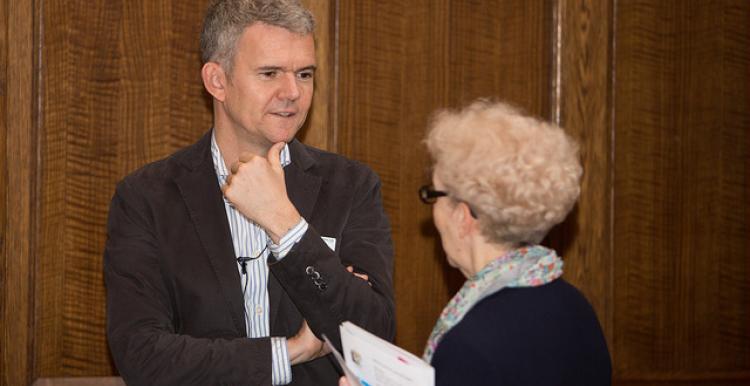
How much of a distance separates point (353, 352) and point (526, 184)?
0.48 m

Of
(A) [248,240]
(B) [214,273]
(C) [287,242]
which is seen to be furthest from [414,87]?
(C) [287,242]

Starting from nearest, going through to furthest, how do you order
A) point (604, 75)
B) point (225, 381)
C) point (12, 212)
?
point (225, 381), point (12, 212), point (604, 75)

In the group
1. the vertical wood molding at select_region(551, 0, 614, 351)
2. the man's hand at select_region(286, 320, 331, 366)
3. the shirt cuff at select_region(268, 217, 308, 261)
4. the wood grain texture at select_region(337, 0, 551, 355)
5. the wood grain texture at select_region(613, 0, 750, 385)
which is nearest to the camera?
the shirt cuff at select_region(268, 217, 308, 261)

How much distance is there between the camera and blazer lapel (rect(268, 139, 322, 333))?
247 cm

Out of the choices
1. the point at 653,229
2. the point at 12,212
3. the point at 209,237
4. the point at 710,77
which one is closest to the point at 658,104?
the point at 710,77

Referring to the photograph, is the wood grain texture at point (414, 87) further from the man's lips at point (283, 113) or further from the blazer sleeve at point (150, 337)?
the blazer sleeve at point (150, 337)

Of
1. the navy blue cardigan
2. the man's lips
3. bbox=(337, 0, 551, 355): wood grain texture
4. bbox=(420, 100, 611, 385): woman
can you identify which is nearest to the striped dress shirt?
the man's lips

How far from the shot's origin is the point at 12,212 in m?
3.44

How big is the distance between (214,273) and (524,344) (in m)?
1.05

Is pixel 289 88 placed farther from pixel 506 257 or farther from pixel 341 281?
pixel 506 257

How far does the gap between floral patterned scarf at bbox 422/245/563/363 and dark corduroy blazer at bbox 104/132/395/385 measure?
1.73 ft

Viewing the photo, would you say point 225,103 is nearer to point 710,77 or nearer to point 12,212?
point 12,212

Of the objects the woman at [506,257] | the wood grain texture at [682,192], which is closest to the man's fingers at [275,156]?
the woman at [506,257]

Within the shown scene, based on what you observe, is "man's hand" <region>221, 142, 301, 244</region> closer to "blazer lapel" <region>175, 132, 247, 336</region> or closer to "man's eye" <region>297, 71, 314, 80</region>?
"blazer lapel" <region>175, 132, 247, 336</region>
